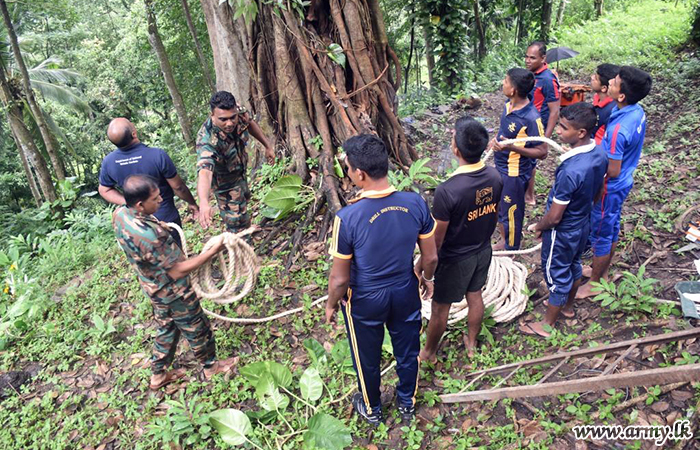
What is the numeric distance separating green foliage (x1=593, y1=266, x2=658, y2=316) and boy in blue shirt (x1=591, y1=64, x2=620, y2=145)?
1342 millimetres

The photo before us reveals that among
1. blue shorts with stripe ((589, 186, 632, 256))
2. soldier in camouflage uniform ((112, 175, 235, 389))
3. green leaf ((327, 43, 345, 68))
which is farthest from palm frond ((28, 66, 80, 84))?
blue shorts with stripe ((589, 186, 632, 256))

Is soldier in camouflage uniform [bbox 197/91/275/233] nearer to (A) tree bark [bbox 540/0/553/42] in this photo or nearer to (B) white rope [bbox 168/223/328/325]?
(B) white rope [bbox 168/223/328/325]

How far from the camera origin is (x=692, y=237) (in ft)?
13.3

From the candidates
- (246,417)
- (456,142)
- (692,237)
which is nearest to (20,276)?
(246,417)

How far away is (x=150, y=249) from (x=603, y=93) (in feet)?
13.9

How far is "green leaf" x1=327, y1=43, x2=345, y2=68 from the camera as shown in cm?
508

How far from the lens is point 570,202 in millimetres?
3094

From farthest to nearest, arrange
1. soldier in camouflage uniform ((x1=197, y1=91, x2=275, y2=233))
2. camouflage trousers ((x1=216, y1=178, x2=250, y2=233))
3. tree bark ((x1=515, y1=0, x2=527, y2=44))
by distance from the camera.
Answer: tree bark ((x1=515, y1=0, x2=527, y2=44))
camouflage trousers ((x1=216, y1=178, x2=250, y2=233))
soldier in camouflage uniform ((x1=197, y1=91, x2=275, y2=233))

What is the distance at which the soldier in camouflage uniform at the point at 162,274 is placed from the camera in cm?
304

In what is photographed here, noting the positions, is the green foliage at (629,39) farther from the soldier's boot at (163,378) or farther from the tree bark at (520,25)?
the soldier's boot at (163,378)

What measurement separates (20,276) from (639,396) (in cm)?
703

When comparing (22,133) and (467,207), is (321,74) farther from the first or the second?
(22,133)

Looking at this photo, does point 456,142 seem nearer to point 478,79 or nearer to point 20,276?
point 20,276

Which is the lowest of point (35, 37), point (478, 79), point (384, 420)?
point (384, 420)
